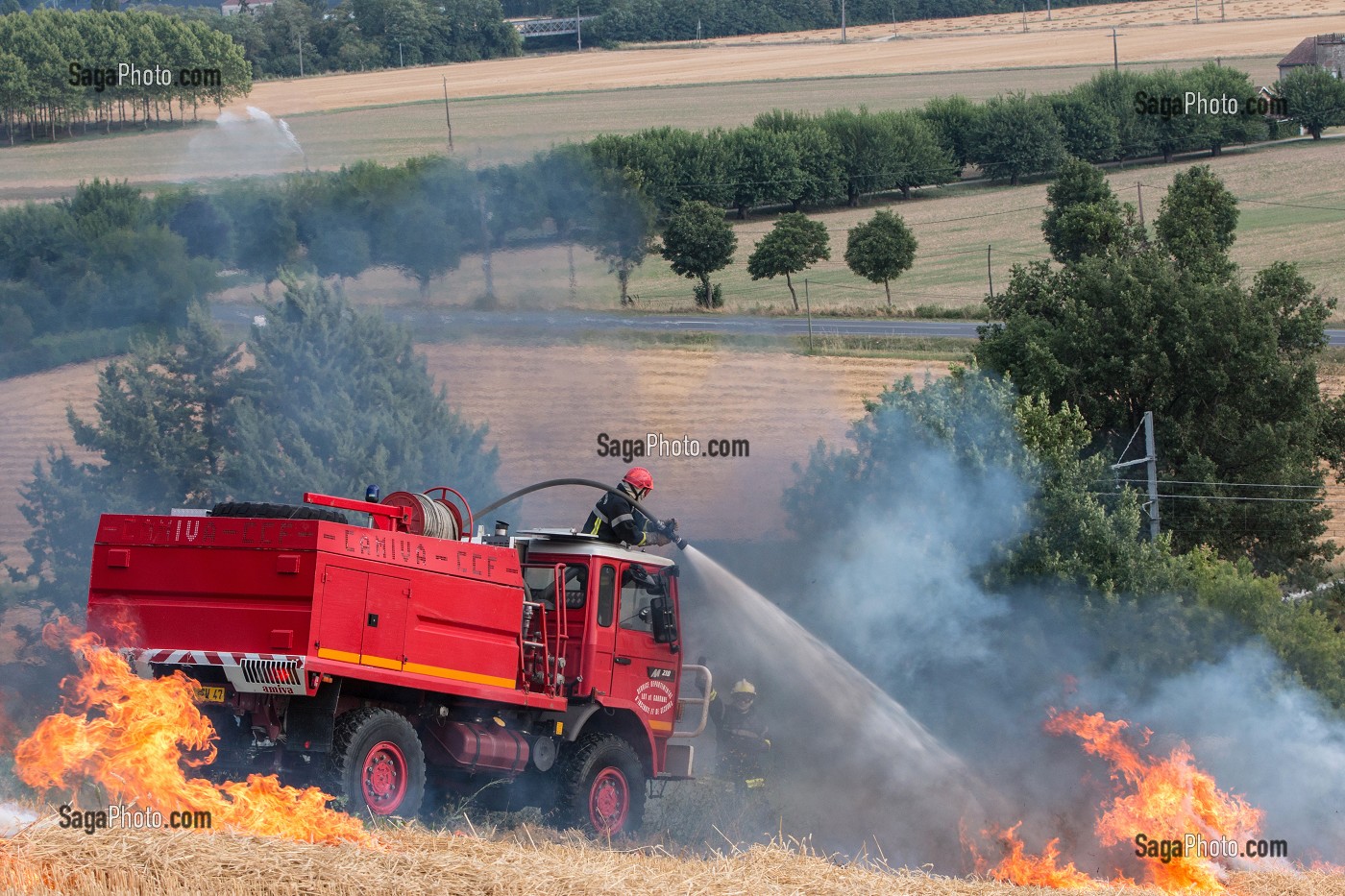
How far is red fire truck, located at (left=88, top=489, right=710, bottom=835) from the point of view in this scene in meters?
12.5

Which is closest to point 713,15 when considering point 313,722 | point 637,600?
point 637,600

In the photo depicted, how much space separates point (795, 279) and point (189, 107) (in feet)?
121

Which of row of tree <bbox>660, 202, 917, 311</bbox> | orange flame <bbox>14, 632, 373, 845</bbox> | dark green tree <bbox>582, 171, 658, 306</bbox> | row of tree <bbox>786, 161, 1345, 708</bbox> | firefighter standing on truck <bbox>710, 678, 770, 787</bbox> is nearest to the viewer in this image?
orange flame <bbox>14, 632, 373, 845</bbox>

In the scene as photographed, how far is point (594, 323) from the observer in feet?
102

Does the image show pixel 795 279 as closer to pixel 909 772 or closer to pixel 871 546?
pixel 871 546

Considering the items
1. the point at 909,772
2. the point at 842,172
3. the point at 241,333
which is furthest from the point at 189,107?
the point at 842,172

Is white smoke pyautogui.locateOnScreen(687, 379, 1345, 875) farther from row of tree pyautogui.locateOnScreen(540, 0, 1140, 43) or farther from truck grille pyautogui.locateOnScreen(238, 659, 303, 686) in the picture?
row of tree pyautogui.locateOnScreen(540, 0, 1140, 43)

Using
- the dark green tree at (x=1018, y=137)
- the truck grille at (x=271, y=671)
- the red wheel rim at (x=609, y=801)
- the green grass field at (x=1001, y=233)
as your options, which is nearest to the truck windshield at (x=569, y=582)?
the red wheel rim at (x=609, y=801)

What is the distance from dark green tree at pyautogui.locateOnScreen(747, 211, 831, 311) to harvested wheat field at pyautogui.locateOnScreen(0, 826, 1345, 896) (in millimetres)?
52517

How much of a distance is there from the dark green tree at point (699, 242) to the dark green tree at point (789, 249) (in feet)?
5.58

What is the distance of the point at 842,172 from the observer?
81.1 meters

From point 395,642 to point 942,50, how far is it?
4167 inches

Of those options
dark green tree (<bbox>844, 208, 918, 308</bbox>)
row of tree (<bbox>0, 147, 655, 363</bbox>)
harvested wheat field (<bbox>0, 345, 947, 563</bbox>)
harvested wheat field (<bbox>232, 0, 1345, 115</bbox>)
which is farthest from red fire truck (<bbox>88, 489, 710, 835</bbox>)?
harvested wheat field (<bbox>232, 0, 1345, 115</bbox>)

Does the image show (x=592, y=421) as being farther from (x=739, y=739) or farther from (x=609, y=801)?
(x=609, y=801)
